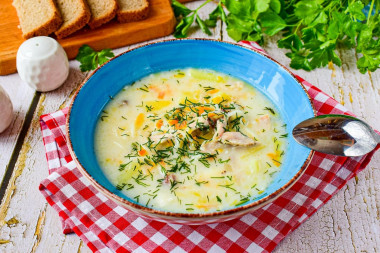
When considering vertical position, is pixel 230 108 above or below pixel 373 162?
above

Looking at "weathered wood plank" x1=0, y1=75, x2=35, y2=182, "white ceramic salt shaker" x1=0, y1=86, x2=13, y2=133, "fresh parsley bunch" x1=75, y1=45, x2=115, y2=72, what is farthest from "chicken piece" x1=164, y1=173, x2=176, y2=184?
"fresh parsley bunch" x1=75, y1=45, x2=115, y2=72

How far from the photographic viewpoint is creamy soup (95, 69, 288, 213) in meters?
1.98

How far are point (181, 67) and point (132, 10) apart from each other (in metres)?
0.97

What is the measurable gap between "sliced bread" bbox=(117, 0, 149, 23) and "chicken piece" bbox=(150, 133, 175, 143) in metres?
1.52

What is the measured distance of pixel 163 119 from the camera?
232 cm

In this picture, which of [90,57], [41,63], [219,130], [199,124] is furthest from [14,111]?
[219,130]

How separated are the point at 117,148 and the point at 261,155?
753mm

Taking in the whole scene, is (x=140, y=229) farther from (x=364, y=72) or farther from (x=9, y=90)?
(x=364, y=72)

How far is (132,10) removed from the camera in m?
3.34

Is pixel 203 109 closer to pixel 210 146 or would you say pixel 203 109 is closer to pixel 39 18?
pixel 210 146

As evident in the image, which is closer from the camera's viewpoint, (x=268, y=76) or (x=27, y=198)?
(x=27, y=198)

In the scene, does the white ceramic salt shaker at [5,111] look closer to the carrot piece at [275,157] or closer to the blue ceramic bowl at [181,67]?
the blue ceramic bowl at [181,67]

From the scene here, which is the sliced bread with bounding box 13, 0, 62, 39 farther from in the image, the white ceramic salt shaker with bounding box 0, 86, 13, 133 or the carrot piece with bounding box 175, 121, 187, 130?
the carrot piece with bounding box 175, 121, 187, 130

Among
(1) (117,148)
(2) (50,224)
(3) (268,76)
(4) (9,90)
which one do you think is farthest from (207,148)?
(4) (9,90)
